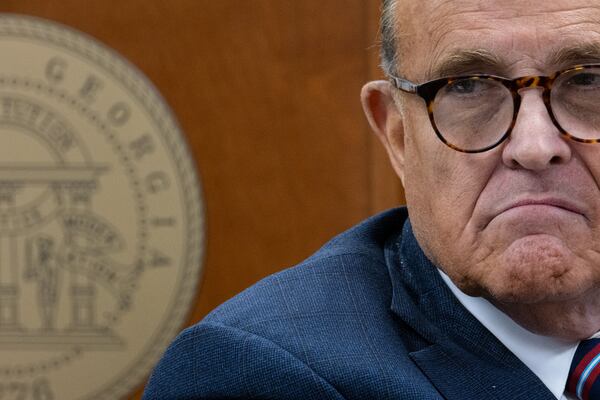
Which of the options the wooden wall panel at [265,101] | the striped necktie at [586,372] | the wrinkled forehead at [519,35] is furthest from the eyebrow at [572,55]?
the wooden wall panel at [265,101]

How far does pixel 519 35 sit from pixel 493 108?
0.09m

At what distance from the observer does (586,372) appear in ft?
4.79

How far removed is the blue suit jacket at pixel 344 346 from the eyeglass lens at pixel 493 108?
0.23 meters

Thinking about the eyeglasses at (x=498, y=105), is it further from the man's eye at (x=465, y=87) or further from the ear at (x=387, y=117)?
the ear at (x=387, y=117)

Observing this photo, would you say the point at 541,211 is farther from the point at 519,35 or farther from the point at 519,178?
the point at 519,35

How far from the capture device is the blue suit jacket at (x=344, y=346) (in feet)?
4.50

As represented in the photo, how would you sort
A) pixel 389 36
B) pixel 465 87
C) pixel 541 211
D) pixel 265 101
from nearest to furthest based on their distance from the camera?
pixel 541 211 → pixel 465 87 → pixel 389 36 → pixel 265 101

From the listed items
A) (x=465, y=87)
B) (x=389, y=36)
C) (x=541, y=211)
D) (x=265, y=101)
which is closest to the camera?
(x=541, y=211)

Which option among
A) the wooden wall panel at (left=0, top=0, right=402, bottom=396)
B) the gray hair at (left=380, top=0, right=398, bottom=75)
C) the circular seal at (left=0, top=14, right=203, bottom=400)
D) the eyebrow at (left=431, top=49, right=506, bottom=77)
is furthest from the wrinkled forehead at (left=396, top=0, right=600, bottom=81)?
the circular seal at (left=0, top=14, right=203, bottom=400)

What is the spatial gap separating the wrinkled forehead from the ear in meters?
0.18

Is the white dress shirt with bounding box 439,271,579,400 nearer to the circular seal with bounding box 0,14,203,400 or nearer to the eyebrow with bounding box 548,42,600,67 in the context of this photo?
the eyebrow with bounding box 548,42,600,67

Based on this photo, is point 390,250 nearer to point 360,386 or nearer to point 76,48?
point 360,386

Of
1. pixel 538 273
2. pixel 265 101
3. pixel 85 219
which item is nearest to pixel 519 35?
pixel 538 273

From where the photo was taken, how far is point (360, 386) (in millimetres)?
1369
